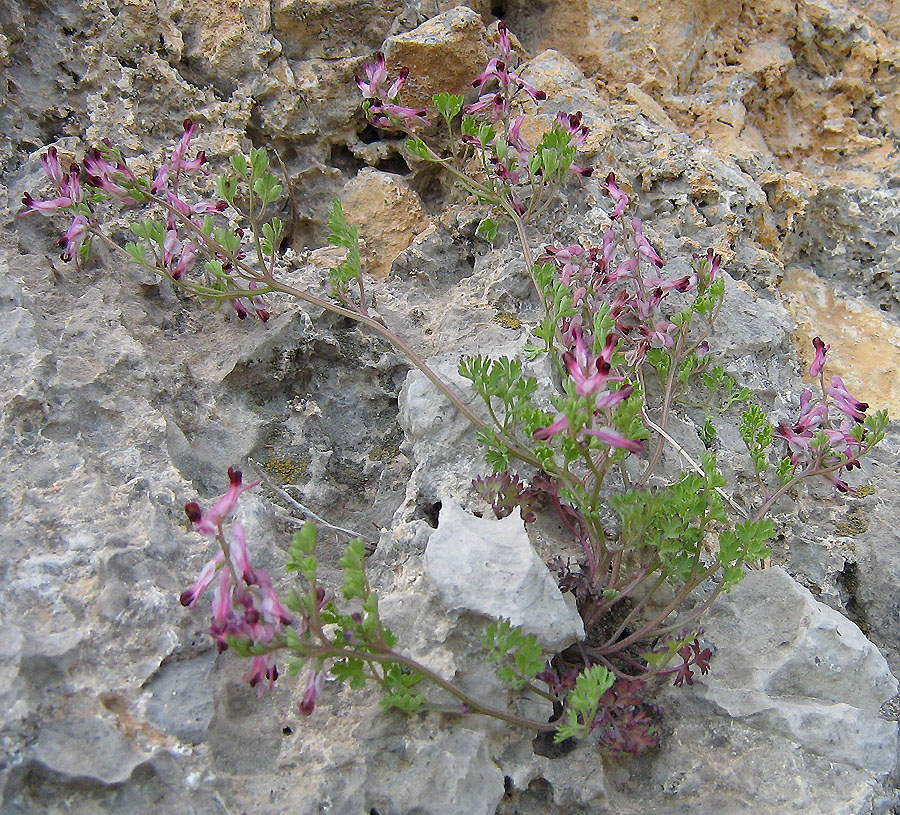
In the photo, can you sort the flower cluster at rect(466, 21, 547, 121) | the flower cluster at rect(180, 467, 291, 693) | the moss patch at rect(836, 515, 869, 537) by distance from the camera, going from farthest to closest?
the flower cluster at rect(466, 21, 547, 121), the moss patch at rect(836, 515, 869, 537), the flower cluster at rect(180, 467, 291, 693)

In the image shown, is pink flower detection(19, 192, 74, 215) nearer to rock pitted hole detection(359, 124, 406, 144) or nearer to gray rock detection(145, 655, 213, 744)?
rock pitted hole detection(359, 124, 406, 144)

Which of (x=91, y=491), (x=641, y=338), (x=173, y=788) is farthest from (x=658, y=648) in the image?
(x=91, y=491)

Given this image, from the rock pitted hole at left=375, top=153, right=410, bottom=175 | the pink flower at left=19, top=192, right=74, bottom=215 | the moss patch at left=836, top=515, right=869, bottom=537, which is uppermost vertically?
the pink flower at left=19, top=192, right=74, bottom=215

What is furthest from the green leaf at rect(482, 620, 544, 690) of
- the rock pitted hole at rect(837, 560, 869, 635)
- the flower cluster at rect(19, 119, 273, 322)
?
the flower cluster at rect(19, 119, 273, 322)

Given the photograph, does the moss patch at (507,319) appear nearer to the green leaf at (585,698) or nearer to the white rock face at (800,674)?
the white rock face at (800,674)

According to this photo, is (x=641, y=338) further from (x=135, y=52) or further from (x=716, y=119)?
(x=135, y=52)

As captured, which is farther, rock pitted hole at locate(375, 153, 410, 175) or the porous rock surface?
rock pitted hole at locate(375, 153, 410, 175)

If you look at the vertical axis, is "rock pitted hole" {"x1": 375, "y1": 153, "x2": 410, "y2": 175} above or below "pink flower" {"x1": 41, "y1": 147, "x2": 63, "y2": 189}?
below
